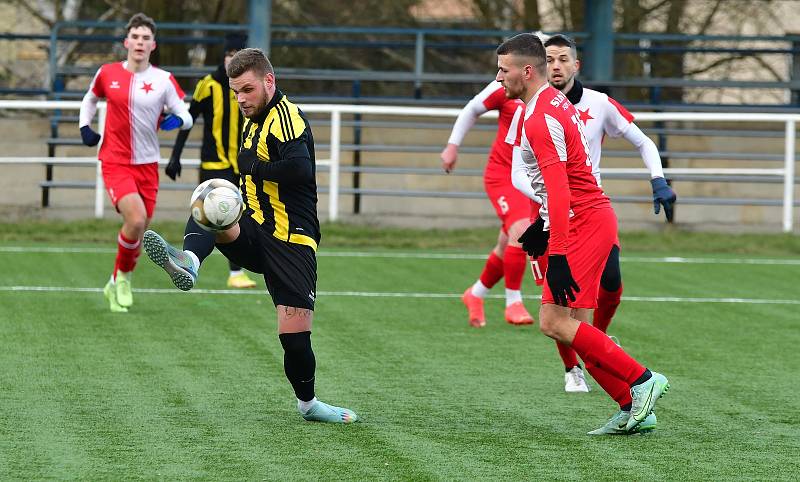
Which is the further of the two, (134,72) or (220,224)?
(134,72)

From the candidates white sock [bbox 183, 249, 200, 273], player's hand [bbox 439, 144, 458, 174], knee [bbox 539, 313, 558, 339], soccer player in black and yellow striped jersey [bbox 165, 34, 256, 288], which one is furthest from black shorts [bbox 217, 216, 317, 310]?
soccer player in black and yellow striped jersey [bbox 165, 34, 256, 288]

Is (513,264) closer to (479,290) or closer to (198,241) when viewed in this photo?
(479,290)

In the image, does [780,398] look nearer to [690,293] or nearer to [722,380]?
[722,380]

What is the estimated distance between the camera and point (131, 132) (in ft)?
34.7

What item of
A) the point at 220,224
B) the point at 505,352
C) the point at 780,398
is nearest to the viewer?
the point at 220,224

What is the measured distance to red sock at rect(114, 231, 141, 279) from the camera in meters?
10.4

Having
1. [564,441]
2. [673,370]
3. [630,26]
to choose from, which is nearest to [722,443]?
[564,441]

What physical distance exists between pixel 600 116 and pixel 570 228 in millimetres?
1408

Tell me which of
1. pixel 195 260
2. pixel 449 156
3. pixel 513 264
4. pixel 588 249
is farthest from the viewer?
pixel 513 264

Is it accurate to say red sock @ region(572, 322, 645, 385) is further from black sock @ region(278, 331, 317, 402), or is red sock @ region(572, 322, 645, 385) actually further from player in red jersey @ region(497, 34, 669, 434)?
black sock @ region(278, 331, 317, 402)

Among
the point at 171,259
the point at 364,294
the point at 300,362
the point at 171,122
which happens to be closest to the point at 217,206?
the point at 171,259

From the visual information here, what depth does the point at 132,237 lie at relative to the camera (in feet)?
34.2

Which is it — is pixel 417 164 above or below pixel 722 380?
above

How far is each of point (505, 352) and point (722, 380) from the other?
1495 millimetres
